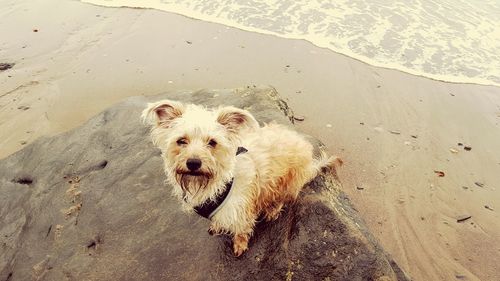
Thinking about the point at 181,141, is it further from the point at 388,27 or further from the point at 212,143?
the point at 388,27

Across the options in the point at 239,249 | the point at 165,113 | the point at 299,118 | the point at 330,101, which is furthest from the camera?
the point at 330,101

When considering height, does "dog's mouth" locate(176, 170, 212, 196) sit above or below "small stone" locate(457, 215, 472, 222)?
above

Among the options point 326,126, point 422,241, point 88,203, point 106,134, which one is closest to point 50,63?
point 106,134

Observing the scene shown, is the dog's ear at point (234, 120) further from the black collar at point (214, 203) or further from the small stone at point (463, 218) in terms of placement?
the small stone at point (463, 218)

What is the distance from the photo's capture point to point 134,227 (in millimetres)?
4980

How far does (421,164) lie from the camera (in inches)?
282

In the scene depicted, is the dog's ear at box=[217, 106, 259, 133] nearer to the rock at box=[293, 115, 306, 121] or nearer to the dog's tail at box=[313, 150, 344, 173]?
the dog's tail at box=[313, 150, 344, 173]

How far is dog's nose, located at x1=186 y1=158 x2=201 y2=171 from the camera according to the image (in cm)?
368

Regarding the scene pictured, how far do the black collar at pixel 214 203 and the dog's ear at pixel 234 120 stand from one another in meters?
0.32

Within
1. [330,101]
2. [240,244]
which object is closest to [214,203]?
[240,244]

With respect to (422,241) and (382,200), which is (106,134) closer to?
(382,200)

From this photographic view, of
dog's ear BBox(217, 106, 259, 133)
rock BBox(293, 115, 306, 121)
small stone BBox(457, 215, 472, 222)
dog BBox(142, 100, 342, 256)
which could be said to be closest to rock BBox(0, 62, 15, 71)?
rock BBox(293, 115, 306, 121)

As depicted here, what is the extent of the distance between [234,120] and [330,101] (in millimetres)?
4696

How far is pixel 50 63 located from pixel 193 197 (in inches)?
271
